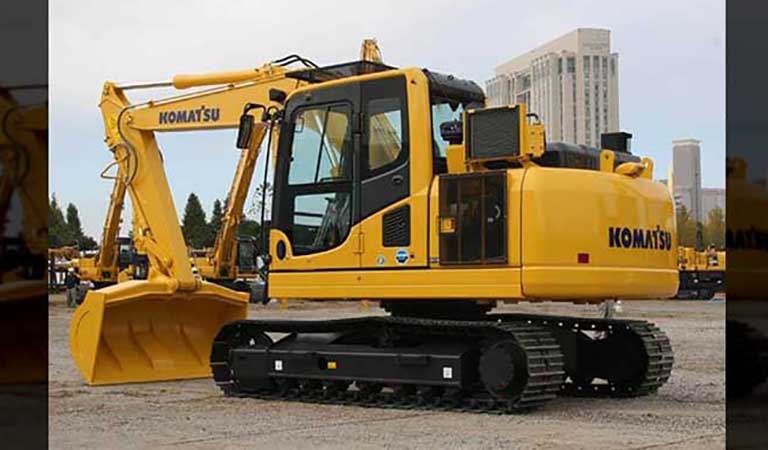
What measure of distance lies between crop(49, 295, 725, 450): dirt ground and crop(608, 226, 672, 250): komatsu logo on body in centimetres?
109

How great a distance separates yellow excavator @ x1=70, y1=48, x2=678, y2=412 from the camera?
9156 mm

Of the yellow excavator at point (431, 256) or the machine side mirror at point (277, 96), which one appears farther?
the machine side mirror at point (277, 96)

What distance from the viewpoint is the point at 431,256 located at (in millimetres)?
9516

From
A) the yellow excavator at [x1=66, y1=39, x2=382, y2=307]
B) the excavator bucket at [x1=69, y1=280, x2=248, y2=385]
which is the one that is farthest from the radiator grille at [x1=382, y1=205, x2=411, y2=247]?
the yellow excavator at [x1=66, y1=39, x2=382, y2=307]

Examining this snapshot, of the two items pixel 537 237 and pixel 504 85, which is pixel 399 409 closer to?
pixel 537 237

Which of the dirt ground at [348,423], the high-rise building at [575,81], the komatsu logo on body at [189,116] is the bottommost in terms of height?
the dirt ground at [348,423]

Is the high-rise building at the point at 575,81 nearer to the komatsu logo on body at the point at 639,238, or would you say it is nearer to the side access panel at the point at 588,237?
the komatsu logo on body at the point at 639,238

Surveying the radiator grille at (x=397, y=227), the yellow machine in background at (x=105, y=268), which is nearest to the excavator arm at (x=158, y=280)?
the radiator grille at (x=397, y=227)

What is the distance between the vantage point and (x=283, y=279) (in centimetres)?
1052

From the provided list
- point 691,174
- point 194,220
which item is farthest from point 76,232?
point 691,174

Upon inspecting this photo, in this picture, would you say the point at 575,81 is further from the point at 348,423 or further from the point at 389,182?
the point at 348,423

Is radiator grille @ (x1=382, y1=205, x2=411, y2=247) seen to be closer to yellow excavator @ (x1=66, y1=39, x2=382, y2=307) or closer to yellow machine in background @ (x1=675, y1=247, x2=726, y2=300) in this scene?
yellow excavator @ (x1=66, y1=39, x2=382, y2=307)

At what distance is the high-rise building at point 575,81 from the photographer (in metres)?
19.0

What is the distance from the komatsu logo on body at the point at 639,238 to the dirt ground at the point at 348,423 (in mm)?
1086
